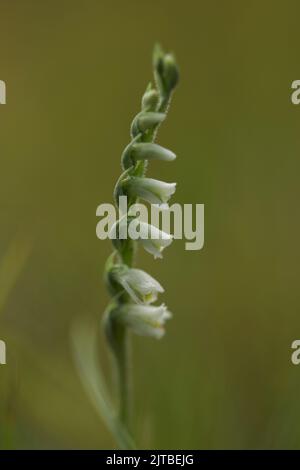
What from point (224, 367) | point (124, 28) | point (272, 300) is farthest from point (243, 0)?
point (224, 367)

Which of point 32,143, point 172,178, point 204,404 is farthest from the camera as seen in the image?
point 32,143

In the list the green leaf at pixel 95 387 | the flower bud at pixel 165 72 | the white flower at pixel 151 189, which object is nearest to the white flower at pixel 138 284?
the white flower at pixel 151 189

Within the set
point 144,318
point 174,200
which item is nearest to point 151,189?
point 144,318

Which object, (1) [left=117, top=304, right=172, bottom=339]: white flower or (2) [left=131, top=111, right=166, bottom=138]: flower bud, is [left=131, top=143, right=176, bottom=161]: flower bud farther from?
(1) [left=117, top=304, right=172, bottom=339]: white flower

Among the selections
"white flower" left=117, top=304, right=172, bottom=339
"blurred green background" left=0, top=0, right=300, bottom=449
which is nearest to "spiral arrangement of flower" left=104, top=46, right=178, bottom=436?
"white flower" left=117, top=304, right=172, bottom=339

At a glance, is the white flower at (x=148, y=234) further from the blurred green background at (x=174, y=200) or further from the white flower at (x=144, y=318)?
the blurred green background at (x=174, y=200)

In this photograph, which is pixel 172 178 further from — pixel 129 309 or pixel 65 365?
pixel 129 309

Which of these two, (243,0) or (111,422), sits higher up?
(243,0)
